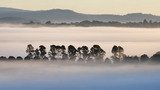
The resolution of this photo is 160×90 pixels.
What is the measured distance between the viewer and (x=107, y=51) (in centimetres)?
15400

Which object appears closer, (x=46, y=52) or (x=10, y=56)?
(x=46, y=52)

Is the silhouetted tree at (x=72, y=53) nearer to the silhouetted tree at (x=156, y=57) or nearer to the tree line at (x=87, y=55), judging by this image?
the tree line at (x=87, y=55)

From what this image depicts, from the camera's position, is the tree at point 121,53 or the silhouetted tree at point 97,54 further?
the tree at point 121,53

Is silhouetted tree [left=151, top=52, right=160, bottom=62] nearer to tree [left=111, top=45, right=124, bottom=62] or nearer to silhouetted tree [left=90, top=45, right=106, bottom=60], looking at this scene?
tree [left=111, top=45, right=124, bottom=62]

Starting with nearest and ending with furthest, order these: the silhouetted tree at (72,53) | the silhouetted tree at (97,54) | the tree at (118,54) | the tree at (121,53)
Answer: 1. the silhouetted tree at (97,54)
2. the silhouetted tree at (72,53)
3. the tree at (118,54)
4. the tree at (121,53)

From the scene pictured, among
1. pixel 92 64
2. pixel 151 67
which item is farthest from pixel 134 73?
pixel 151 67

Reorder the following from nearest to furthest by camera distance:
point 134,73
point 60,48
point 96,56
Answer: point 96,56
point 60,48
point 134,73

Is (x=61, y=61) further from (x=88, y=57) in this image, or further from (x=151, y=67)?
(x=151, y=67)

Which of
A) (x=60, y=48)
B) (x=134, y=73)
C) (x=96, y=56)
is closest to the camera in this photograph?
(x=96, y=56)

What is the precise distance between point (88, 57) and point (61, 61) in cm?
1369

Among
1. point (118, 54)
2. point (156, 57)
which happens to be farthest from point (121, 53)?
point (156, 57)

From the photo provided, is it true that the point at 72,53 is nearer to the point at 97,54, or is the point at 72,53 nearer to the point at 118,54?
the point at 97,54

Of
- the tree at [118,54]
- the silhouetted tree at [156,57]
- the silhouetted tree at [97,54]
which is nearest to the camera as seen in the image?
the silhouetted tree at [156,57]

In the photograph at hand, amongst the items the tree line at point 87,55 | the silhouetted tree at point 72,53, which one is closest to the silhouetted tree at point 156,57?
the tree line at point 87,55
